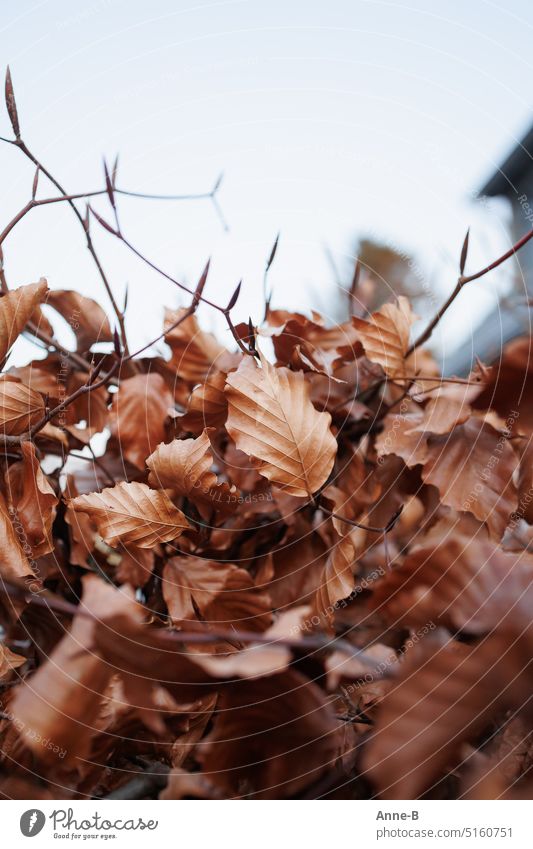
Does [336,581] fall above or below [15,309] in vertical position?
below

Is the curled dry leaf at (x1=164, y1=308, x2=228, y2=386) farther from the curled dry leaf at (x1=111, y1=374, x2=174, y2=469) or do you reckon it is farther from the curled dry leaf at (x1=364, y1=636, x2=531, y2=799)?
the curled dry leaf at (x1=364, y1=636, x2=531, y2=799)

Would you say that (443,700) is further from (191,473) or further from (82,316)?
(82,316)

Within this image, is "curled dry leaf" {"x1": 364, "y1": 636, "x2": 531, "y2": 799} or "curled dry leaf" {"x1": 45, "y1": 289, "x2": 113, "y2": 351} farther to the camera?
"curled dry leaf" {"x1": 45, "y1": 289, "x2": 113, "y2": 351}

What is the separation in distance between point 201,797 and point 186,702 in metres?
0.02

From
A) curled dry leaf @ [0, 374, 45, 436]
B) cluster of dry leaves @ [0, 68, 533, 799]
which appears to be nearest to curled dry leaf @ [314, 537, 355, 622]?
cluster of dry leaves @ [0, 68, 533, 799]

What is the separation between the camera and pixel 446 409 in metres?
0.21

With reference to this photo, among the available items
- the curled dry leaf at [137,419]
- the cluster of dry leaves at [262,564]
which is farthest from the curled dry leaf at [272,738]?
the curled dry leaf at [137,419]

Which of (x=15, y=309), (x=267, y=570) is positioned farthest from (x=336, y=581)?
(x=15, y=309)

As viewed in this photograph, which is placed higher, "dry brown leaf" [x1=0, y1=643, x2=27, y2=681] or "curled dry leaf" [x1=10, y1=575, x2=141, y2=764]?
"dry brown leaf" [x1=0, y1=643, x2=27, y2=681]
